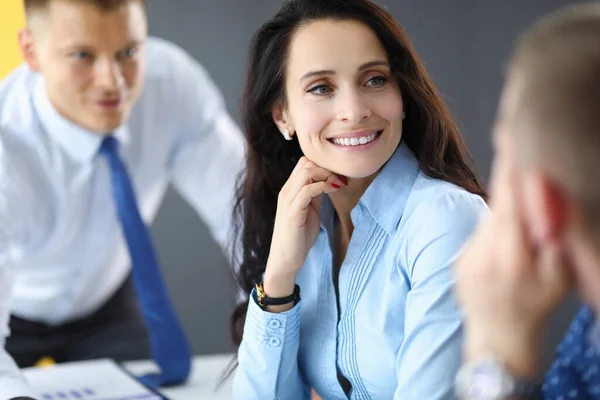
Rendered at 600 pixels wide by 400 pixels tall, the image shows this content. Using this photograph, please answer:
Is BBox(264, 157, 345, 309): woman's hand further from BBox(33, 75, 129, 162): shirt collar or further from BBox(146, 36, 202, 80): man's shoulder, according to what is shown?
BBox(146, 36, 202, 80): man's shoulder

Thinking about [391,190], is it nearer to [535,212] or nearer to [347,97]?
[347,97]

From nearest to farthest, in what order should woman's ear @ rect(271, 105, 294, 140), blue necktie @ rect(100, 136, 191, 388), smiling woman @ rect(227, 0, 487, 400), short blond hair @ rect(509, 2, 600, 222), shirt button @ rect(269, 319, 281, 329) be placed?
short blond hair @ rect(509, 2, 600, 222), smiling woman @ rect(227, 0, 487, 400), shirt button @ rect(269, 319, 281, 329), woman's ear @ rect(271, 105, 294, 140), blue necktie @ rect(100, 136, 191, 388)

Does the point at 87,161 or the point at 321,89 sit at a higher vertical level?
the point at 321,89

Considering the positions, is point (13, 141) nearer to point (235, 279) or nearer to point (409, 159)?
point (235, 279)

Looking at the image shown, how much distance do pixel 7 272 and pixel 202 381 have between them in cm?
57

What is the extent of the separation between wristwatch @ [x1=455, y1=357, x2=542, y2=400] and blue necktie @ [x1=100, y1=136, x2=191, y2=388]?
4.19 feet

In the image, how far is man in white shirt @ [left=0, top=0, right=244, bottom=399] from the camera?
232 cm

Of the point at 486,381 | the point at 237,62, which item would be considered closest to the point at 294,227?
the point at 486,381

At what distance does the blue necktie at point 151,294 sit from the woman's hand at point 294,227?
577 millimetres

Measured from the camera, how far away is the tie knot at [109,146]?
244 centimetres

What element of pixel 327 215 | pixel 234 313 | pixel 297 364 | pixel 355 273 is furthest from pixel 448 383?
pixel 234 313

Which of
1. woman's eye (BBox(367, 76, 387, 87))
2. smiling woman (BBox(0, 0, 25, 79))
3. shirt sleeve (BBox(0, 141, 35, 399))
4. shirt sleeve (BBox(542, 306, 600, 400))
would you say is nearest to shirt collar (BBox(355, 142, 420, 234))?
woman's eye (BBox(367, 76, 387, 87))

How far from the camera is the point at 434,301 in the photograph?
1408mm

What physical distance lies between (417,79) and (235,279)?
2.21 feet
